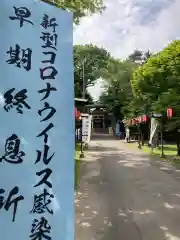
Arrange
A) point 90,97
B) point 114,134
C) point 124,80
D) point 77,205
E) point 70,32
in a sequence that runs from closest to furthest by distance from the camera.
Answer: point 70,32
point 77,205
point 124,80
point 114,134
point 90,97

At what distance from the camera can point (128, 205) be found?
7727mm

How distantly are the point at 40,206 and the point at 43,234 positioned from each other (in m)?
0.21

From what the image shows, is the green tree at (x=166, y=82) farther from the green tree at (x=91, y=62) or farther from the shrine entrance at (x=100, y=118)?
the green tree at (x=91, y=62)

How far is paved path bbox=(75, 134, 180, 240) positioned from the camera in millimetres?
5855

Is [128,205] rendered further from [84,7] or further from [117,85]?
[117,85]

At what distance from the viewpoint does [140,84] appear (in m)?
22.8

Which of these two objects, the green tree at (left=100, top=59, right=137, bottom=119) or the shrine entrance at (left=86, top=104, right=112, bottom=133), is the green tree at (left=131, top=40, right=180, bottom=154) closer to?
the green tree at (left=100, top=59, right=137, bottom=119)

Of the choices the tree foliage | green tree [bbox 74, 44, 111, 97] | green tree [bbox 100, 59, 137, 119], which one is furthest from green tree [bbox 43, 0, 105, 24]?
green tree [bbox 74, 44, 111, 97]

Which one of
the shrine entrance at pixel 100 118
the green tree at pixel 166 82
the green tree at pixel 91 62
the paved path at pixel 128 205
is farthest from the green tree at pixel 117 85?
the paved path at pixel 128 205

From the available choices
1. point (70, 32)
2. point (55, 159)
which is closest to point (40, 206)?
point (55, 159)

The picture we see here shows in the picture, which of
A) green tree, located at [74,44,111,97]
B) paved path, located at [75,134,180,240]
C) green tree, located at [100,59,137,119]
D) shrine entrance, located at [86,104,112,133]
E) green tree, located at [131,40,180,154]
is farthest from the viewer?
green tree, located at [74,44,111,97]

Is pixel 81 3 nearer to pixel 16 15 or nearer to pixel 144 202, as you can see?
pixel 144 202

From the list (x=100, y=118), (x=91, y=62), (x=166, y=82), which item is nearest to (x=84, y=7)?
(x=166, y=82)

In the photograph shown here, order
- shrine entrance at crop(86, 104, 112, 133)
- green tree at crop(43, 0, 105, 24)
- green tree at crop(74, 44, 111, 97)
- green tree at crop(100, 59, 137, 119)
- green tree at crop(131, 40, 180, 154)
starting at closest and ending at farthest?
green tree at crop(43, 0, 105, 24) → green tree at crop(131, 40, 180, 154) → green tree at crop(100, 59, 137, 119) → shrine entrance at crop(86, 104, 112, 133) → green tree at crop(74, 44, 111, 97)
